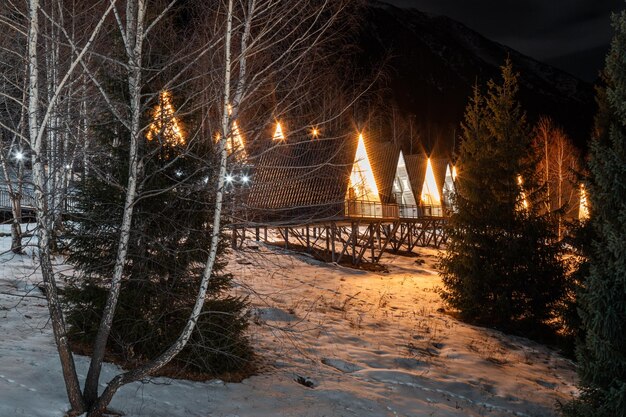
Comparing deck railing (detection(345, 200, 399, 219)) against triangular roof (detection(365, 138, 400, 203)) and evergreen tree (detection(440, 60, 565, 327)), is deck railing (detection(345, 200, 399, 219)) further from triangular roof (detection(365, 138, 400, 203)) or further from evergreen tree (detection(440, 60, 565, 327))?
evergreen tree (detection(440, 60, 565, 327))

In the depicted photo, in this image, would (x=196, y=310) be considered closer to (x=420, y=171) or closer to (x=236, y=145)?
(x=236, y=145)

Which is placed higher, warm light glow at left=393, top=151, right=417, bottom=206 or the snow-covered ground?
warm light glow at left=393, top=151, right=417, bottom=206

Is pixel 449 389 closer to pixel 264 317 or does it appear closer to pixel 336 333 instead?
pixel 336 333

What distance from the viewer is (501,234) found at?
1636 cm

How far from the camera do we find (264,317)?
1324cm

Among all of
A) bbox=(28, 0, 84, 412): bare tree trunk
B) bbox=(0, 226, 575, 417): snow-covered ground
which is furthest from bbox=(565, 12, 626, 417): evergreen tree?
bbox=(28, 0, 84, 412): bare tree trunk

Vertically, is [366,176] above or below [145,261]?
above

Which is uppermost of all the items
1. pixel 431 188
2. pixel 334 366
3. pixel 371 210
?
pixel 431 188

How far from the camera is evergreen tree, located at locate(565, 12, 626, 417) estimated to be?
22.4 ft

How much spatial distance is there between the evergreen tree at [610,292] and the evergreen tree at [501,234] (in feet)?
28.5

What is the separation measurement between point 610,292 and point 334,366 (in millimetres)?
5471

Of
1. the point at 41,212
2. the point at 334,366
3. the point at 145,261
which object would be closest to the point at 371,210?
the point at 334,366

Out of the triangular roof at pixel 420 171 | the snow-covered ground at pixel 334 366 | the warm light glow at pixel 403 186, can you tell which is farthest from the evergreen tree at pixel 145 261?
the triangular roof at pixel 420 171

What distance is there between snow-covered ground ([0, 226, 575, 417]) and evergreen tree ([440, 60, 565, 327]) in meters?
1.01
